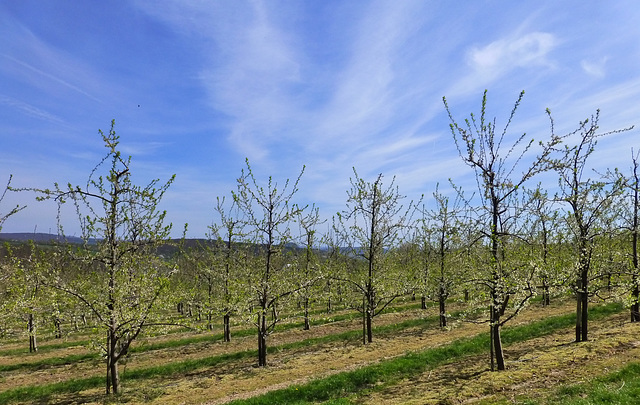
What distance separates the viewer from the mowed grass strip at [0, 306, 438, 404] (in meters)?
14.2

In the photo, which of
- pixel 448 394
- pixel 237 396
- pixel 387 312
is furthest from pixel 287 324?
pixel 448 394

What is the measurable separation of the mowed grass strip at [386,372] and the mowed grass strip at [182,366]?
6.06 meters

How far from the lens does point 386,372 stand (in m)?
13.0

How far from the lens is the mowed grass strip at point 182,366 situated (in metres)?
14.2

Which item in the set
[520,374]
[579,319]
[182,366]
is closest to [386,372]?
[520,374]

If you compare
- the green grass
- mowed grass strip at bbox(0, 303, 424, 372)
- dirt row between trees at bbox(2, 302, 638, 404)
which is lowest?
Answer: mowed grass strip at bbox(0, 303, 424, 372)

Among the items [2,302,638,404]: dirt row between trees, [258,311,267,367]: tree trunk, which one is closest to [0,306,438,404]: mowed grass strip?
[2,302,638,404]: dirt row between trees

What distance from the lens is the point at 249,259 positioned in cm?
1923

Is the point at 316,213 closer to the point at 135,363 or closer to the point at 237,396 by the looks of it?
the point at 237,396

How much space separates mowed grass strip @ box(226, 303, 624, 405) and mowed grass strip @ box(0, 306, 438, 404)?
19.9 ft

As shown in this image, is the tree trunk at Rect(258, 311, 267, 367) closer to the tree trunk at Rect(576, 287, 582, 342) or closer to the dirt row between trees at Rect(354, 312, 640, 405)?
the dirt row between trees at Rect(354, 312, 640, 405)

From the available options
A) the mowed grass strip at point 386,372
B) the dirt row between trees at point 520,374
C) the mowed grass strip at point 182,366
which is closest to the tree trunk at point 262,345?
the mowed grass strip at point 182,366

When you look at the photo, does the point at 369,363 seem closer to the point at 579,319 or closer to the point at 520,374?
the point at 520,374

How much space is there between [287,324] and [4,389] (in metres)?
16.2
